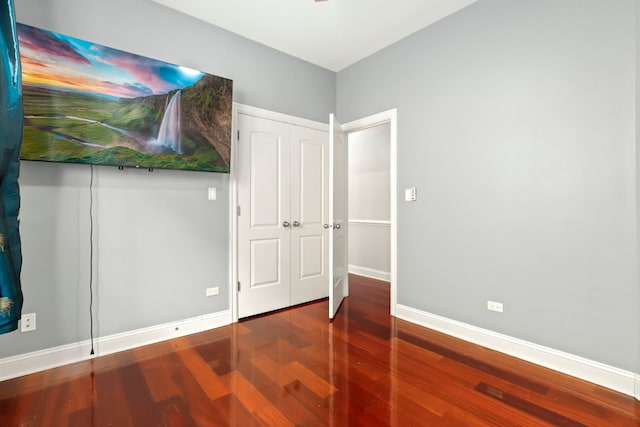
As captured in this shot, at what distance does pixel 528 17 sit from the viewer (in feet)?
7.43

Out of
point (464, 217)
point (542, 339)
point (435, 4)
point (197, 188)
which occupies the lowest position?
point (542, 339)

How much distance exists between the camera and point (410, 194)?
304 cm

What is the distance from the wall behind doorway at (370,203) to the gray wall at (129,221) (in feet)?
7.39

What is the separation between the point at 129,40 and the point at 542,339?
392cm

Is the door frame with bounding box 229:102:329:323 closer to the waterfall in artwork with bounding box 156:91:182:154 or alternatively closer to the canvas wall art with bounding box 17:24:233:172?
the canvas wall art with bounding box 17:24:233:172

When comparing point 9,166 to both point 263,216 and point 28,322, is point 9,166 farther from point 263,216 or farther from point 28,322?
point 263,216

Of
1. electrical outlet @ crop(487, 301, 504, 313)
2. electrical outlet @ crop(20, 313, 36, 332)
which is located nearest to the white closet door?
electrical outlet @ crop(487, 301, 504, 313)

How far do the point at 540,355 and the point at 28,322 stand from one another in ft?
11.8

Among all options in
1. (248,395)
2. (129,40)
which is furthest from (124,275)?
(129,40)

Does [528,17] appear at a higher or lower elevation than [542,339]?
higher

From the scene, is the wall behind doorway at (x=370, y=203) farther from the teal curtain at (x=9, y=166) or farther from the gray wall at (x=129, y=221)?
the teal curtain at (x=9, y=166)

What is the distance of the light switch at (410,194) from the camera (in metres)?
3.01

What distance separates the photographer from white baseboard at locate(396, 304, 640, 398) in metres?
1.88

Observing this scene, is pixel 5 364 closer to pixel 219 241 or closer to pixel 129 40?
pixel 219 241
